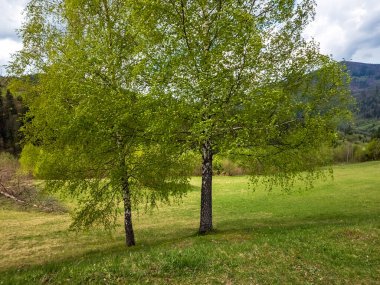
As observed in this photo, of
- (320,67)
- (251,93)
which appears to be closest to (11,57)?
(251,93)

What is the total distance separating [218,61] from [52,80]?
7.32 m

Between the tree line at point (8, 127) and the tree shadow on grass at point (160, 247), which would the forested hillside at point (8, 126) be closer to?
the tree line at point (8, 127)

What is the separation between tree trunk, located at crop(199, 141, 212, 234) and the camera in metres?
17.0

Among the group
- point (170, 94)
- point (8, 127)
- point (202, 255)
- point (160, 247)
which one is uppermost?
point (8, 127)

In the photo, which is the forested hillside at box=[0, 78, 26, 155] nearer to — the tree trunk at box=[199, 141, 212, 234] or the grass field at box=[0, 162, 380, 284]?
the grass field at box=[0, 162, 380, 284]

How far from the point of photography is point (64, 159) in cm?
1533

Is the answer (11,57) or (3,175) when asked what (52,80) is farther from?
(3,175)

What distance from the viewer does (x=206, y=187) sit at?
1731cm

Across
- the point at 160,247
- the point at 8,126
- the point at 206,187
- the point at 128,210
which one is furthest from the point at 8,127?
the point at 160,247

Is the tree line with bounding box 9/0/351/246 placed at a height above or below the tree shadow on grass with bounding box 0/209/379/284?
above

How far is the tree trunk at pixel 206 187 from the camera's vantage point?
17031 millimetres

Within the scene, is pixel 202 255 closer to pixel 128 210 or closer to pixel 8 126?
pixel 128 210

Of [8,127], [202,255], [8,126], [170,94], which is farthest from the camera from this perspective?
[8,126]

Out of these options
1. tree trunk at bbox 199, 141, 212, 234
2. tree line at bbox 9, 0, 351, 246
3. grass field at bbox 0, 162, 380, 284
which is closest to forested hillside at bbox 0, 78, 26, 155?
grass field at bbox 0, 162, 380, 284
